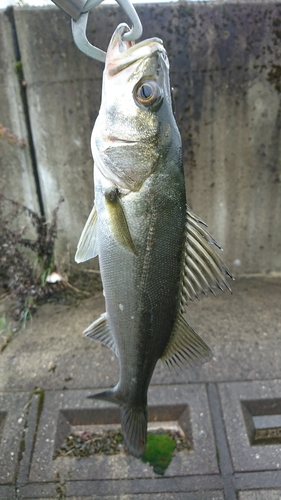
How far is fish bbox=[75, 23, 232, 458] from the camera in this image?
1.44 m

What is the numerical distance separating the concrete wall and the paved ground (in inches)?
34.4

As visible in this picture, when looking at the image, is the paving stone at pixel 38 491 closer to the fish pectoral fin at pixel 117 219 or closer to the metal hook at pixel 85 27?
the fish pectoral fin at pixel 117 219

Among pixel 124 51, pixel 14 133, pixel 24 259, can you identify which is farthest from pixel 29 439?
pixel 14 133

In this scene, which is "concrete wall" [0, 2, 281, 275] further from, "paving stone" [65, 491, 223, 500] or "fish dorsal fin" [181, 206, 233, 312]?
"paving stone" [65, 491, 223, 500]

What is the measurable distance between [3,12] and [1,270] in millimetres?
2155

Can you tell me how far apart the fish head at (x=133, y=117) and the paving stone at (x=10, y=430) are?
1779 mm

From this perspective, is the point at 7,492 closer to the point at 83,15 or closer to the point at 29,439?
the point at 29,439

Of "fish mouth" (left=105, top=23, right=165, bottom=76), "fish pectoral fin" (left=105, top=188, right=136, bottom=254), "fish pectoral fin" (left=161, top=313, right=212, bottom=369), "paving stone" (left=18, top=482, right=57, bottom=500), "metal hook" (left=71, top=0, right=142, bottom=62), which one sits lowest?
"paving stone" (left=18, top=482, right=57, bottom=500)

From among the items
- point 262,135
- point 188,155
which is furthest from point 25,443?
point 262,135

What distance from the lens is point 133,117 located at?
147cm

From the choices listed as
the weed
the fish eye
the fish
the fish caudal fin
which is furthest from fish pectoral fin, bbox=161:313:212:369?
the weed

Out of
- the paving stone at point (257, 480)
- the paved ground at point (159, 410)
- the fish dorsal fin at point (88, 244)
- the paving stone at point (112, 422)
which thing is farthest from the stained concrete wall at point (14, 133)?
the paving stone at point (257, 480)

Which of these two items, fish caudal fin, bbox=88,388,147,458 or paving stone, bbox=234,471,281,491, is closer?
fish caudal fin, bbox=88,388,147,458

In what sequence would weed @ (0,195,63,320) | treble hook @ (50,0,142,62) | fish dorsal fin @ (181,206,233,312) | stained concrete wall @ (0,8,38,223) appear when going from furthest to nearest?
weed @ (0,195,63,320)
stained concrete wall @ (0,8,38,223)
fish dorsal fin @ (181,206,233,312)
treble hook @ (50,0,142,62)
